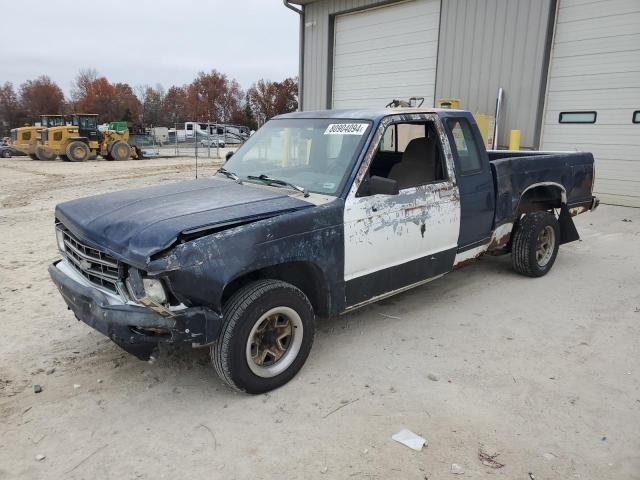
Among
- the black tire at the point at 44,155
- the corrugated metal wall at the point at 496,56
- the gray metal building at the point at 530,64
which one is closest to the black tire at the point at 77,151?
the black tire at the point at 44,155

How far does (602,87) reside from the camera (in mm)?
10273

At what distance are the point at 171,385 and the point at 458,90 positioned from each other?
11.3 metres

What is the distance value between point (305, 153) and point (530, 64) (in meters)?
9.06

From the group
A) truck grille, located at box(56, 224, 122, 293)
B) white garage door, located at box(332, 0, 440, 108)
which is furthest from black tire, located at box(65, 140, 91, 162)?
truck grille, located at box(56, 224, 122, 293)

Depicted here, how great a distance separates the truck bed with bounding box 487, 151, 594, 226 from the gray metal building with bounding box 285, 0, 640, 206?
205 inches

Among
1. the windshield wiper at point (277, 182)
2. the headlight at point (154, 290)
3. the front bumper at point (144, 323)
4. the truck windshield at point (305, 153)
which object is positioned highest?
the truck windshield at point (305, 153)

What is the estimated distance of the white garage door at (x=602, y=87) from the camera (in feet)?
32.5

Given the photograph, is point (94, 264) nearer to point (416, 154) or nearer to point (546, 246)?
point (416, 154)

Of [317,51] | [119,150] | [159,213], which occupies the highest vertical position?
[317,51]

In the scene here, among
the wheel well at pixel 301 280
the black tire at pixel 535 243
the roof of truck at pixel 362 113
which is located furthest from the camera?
the black tire at pixel 535 243

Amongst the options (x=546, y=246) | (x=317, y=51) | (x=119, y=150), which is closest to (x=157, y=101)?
(x=119, y=150)

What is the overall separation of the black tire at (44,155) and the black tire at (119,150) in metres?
2.89

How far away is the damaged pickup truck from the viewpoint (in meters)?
2.88

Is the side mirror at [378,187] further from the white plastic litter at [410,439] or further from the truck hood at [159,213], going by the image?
the white plastic litter at [410,439]
